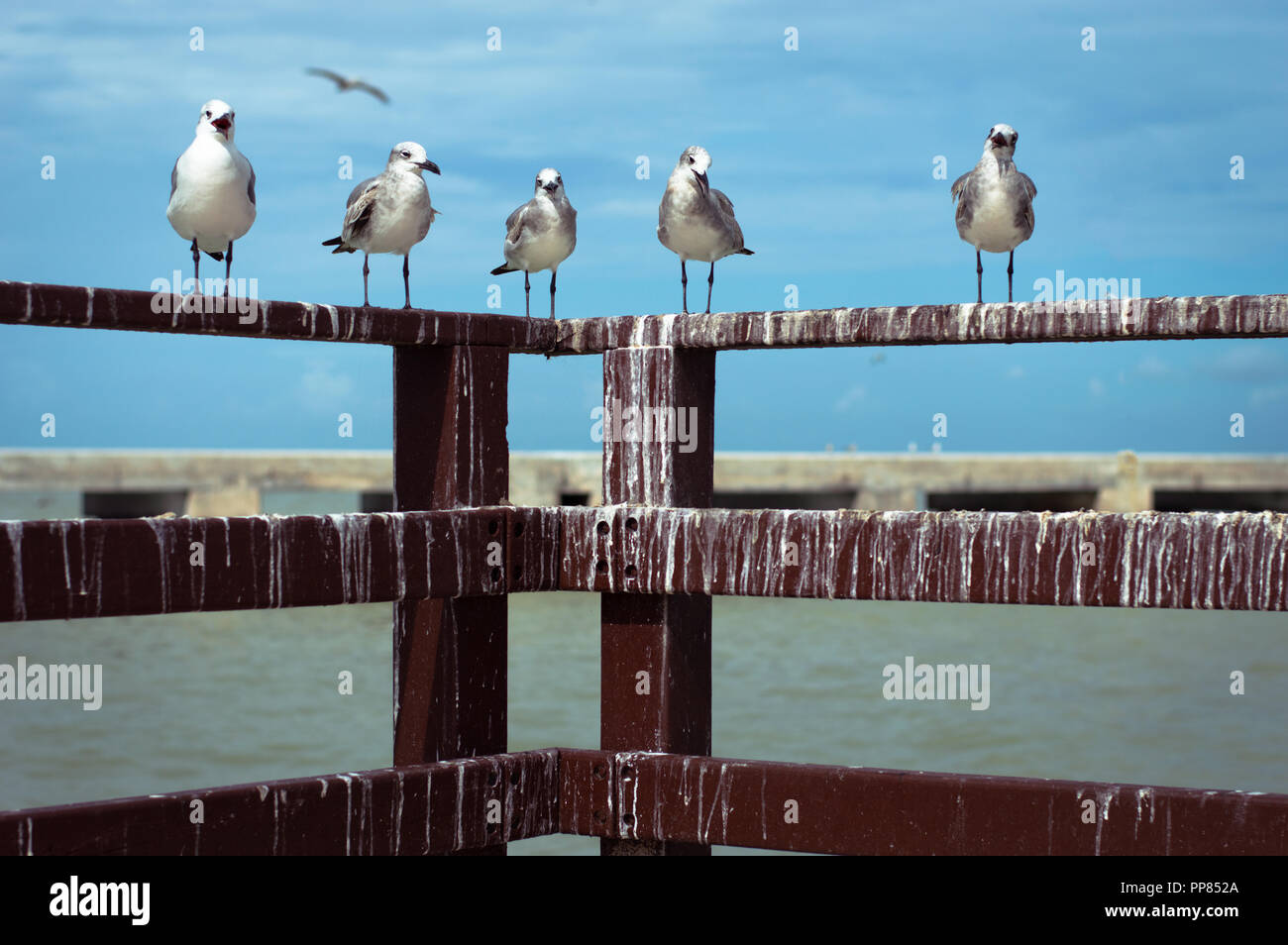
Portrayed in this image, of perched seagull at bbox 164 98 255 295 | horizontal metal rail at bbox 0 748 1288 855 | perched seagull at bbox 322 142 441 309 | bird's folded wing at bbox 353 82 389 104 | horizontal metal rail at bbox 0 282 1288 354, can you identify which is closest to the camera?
horizontal metal rail at bbox 0 748 1288 855

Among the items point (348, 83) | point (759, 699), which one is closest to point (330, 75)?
point (348, 83)

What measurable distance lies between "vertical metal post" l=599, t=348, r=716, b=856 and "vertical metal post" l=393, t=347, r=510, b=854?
0.27 m

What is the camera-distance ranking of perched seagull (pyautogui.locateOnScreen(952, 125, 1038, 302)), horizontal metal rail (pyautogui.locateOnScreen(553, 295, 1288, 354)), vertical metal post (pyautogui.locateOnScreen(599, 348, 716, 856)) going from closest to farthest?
horizontal metal rail (pyautogui.locateOnScreen(553, 295, 1288, 354))
vertical metal post (pyautogui.locateOnScreen(599, 348, 716, 856))
perched seagull (pyautogui.locateOnScreen(952, 125, 1038, 302))

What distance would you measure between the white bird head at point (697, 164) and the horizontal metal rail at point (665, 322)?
310cm

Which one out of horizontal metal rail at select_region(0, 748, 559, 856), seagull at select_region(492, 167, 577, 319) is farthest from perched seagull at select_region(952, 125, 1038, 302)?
horizontal metal rail at select_region(0, 748, 559, 856)

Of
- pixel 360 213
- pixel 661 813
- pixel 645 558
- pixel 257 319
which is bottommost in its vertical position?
pixel 661 813

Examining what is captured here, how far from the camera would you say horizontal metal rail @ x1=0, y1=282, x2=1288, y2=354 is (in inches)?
120

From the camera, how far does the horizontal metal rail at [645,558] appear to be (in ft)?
9.38

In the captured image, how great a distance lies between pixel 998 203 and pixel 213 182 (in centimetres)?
324

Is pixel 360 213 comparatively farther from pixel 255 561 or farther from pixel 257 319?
pixel 255 561

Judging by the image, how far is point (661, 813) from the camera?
11.6ft

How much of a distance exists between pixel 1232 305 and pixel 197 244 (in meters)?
4.02

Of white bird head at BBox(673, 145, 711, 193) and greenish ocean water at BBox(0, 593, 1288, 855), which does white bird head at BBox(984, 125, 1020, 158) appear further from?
greenish ocean water at BBox(0, 593, 1288, 855)

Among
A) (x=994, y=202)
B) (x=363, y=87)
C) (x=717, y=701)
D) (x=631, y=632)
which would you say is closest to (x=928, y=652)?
(x=717, y=701)
